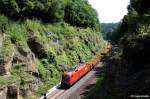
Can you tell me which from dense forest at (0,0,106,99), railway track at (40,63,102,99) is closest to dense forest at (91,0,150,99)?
railway track at (40,63,102,99)

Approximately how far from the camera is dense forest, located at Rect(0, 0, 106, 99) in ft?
132

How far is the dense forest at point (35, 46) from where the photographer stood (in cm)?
4028

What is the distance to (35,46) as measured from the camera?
4881 centimetres

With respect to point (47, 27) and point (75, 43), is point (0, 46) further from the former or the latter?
point (75, 43)

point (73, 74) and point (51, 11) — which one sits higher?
point (51, 11)

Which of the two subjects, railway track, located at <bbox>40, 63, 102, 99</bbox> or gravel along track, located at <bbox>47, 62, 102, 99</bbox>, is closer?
gravel along track, located at <bbox>47, 62, 102, 99</bbox>

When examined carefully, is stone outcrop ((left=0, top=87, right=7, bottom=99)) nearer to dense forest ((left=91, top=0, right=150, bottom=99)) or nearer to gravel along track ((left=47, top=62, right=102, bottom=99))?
gravel along track ((left=47, top=62, right=102, bottom=99))

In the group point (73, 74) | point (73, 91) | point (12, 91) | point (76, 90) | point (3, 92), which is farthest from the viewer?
point (73, 74)

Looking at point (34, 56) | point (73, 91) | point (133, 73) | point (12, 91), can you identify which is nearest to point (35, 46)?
point (34, 56)

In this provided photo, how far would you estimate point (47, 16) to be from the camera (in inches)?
2368

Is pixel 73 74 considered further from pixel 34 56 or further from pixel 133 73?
pixel 133 73

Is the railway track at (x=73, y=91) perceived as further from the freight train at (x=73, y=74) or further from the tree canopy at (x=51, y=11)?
the tree canopy at (x=51, y=11)

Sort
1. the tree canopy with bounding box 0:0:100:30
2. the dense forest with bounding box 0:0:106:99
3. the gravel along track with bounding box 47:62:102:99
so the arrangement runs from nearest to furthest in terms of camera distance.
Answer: the dense forest with bounding box 0:0:106:99
the gravel along track with bounding box 47:62:102:99
the tree canopy with bounding box 0:0:100:30

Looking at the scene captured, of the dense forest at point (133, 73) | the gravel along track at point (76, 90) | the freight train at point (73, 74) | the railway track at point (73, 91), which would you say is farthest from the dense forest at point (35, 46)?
the dense forest at point (133, 73)
